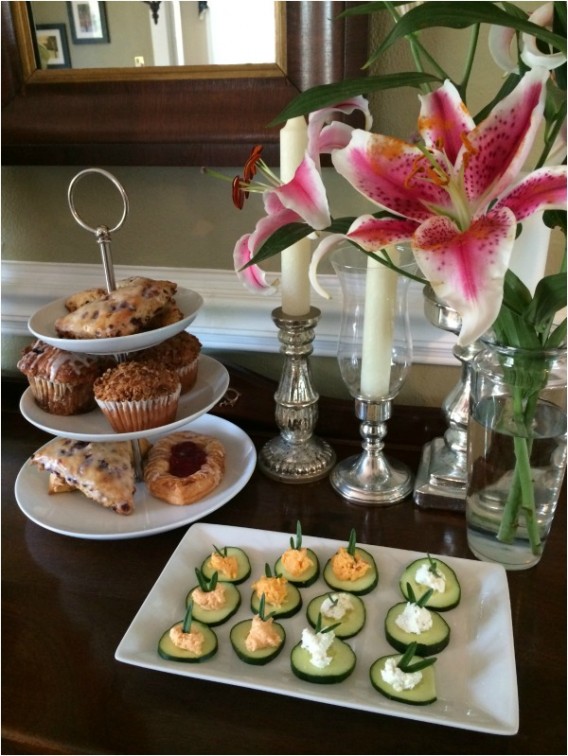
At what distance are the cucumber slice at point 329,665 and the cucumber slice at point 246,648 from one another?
14mm

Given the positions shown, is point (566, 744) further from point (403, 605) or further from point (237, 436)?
point (237, 436)

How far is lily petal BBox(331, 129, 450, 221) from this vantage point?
0.36 meters

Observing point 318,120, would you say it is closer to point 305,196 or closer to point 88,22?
point 305,196

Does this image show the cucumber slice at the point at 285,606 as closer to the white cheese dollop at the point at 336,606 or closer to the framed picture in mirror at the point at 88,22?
the white cheese dollop at the point at 336,606

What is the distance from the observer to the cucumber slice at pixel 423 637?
0.45 metres

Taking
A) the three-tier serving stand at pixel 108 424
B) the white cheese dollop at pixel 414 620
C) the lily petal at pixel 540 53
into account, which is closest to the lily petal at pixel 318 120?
the lily petal at pixel 540 53

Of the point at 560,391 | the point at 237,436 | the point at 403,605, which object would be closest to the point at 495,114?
the point at 560,391

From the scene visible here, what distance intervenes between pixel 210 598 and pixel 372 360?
254 mm

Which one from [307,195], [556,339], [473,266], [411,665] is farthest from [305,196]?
[411,665]

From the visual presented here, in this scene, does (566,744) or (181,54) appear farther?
(181,54)

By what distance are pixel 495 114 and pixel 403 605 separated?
1.13ft

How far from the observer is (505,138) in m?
0.35

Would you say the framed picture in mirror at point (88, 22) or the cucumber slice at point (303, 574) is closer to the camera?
the cucumber slice at point (303, 574)

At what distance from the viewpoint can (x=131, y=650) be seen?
45 cm
